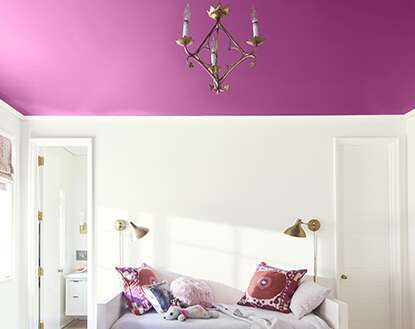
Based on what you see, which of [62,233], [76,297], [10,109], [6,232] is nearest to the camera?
[10,109]

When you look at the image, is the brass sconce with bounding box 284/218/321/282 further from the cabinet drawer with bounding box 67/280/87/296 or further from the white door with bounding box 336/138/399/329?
the cabinet drawer with bounding box 67/280/87/296

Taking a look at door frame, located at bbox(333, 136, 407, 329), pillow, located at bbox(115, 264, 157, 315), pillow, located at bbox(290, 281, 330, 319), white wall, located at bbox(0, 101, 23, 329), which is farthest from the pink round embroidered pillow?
white wall, located at bbox(0, 101, 23, 329)

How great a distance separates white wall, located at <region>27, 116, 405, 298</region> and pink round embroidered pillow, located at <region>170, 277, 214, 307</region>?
26 centimetres

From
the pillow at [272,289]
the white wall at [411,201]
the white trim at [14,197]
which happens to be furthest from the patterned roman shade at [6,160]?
the white wall at [411,201]

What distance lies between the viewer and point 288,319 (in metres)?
5.26

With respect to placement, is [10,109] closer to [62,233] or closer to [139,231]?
[139,231]

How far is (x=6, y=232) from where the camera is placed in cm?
574

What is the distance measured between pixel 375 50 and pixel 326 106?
85 cm

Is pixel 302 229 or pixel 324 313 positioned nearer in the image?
pixel 324 313

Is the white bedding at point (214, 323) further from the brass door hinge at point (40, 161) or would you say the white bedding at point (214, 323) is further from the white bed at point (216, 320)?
the brass door hinge at point (40, 161)

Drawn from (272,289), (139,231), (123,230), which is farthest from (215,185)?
(272,289)

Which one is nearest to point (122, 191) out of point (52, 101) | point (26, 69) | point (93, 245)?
point (93, 245)

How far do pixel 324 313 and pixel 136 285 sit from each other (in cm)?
161

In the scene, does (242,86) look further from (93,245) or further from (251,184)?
(93,245)
